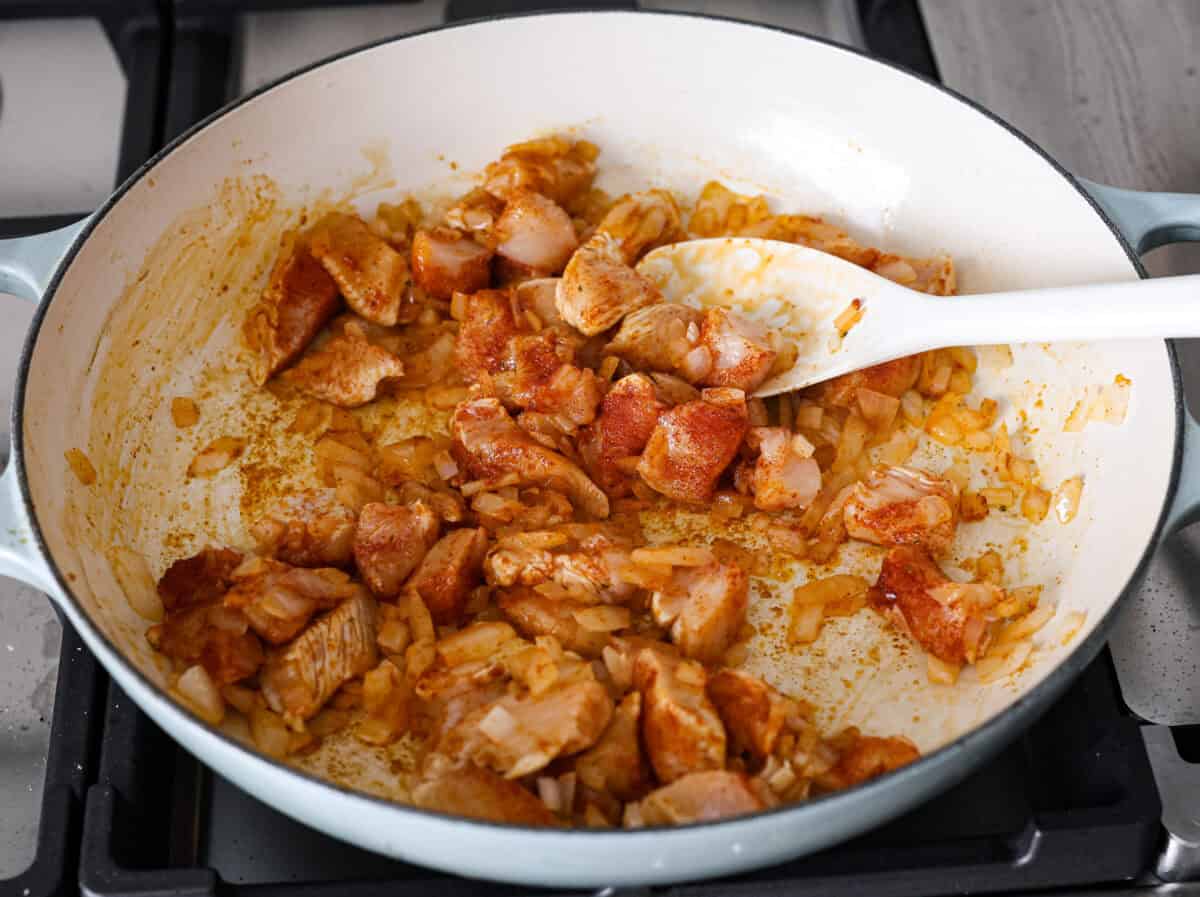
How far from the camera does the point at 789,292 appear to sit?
1.66 m

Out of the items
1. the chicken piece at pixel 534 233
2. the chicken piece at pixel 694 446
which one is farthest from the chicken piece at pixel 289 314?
the chicken piece at pixel 694 446

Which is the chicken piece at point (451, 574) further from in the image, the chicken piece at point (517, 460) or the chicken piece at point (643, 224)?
the chicken piece at point (643, 224)

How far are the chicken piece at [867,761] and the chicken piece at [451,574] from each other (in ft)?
1.47

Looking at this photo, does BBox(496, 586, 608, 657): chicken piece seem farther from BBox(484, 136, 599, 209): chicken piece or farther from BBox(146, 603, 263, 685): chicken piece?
BBox(484, 136, 599, 209): chicken piece

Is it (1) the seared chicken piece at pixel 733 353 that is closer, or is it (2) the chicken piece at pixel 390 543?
(2) the chicken piece at pixel 390 543

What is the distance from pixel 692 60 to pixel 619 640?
0.87 meters

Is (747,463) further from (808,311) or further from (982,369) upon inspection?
(982,369)

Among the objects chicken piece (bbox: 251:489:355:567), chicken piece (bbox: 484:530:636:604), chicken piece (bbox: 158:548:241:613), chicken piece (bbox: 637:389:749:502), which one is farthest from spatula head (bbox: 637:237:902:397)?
chicken piece (bbox: 158:548:241:613)

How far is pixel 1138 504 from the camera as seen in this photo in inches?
54.1

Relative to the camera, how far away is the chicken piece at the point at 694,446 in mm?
Answer: 1501

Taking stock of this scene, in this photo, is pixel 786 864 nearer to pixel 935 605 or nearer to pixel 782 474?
pixel 935 605

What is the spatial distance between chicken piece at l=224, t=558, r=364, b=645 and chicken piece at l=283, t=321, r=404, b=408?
281 mm

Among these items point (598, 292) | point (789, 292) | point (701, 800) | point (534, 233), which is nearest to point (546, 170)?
point (534, 233)

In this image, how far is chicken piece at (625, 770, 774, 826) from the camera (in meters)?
1.17
